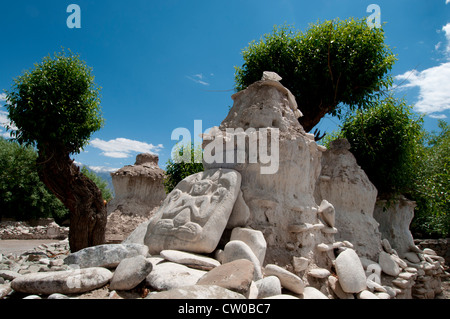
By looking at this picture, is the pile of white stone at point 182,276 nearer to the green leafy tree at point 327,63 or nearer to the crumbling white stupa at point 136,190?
the green leafy tree at point 327,63

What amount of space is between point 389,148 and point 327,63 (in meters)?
2.95

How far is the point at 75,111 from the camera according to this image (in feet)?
24.0

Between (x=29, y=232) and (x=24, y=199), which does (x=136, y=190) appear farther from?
(x=24, y=199)

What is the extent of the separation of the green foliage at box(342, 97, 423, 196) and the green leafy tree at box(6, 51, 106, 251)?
23.7ft

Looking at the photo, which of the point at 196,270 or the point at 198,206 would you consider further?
the point at 198,206

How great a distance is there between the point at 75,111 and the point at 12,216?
18287mm

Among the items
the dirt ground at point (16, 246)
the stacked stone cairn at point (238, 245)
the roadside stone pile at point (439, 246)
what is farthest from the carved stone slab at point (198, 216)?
the roadside stone pile at point (439, 246)

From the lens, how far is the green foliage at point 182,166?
35.8ft

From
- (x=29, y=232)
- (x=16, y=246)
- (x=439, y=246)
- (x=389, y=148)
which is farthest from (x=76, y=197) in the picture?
(x=439, y=246)

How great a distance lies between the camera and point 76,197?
7391mm

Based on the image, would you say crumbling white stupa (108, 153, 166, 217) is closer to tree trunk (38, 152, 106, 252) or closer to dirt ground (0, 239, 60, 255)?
dirt ground (0, 239, 60, 255)

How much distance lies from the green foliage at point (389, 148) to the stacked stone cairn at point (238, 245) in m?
3.14
